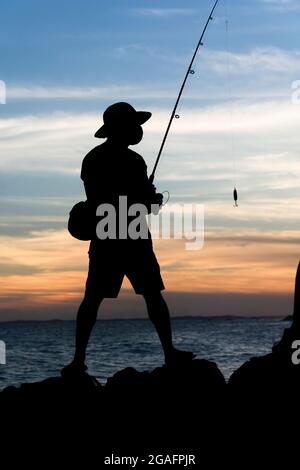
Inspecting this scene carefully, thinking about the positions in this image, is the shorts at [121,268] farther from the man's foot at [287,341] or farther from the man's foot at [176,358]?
the man's foot at [287,341]

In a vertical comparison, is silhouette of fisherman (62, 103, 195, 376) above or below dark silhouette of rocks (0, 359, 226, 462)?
above

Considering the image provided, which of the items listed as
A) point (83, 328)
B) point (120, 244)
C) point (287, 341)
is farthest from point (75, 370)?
point (287, 341)

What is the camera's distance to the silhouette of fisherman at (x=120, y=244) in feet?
28.2

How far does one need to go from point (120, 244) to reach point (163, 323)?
880 millimetres

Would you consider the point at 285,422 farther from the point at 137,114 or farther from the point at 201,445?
the point at 137,114

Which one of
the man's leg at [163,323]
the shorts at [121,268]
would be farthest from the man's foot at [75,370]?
the man's leg at [163,323]

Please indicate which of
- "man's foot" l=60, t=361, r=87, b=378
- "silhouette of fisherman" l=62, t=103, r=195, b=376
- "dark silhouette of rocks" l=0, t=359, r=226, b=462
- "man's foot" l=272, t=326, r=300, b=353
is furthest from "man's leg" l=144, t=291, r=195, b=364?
"man's foot" l=272, t=326, r=300, b=353

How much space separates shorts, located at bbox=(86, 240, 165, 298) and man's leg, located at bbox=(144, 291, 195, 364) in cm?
9

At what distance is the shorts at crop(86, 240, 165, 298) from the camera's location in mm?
8633

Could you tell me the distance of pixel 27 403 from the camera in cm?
862

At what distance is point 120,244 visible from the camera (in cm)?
864

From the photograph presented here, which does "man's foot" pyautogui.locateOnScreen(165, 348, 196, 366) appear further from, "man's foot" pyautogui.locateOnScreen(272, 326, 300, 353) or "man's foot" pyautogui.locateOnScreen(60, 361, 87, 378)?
"man's foot" pyautogui.locateOnScreen(272, 326, 300, 353)

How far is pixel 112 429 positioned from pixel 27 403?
0.91 meters

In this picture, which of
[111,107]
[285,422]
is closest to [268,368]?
[285,422]
